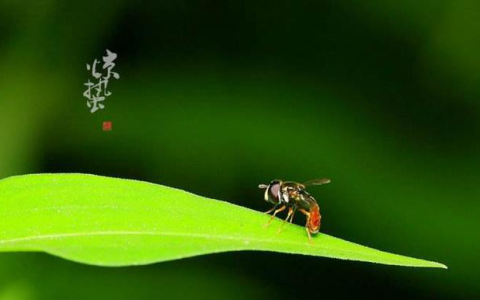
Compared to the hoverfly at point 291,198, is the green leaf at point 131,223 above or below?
below

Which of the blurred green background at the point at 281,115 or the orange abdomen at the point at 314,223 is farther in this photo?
the blurred green background at the point at 281,115

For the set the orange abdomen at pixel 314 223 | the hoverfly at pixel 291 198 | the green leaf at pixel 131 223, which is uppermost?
the hoverfly at pixel 291 198

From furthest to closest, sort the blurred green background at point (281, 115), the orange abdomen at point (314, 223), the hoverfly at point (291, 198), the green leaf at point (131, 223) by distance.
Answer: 1. the blurred green background at point (281, 115)
2. the hoverfly at point (291, 198)
3. the orange abdomen at point (314, 223)
4. the green leaf at point (131, 223)

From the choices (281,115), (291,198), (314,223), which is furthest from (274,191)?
(281,115)

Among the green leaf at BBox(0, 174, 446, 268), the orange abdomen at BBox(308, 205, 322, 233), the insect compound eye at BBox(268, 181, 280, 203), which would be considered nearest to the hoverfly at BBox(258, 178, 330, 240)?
the insect compound eye at BBox(268, 181, 280, 203)

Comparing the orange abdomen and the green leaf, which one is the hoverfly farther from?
the green leaf

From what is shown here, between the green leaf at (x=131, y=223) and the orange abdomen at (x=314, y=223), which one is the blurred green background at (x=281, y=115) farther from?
the green leaf at (x=131, y=223)

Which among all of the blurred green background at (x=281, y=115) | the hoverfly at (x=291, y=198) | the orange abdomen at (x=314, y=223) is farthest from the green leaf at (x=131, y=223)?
the blurred green background at (x=281, y=115)
